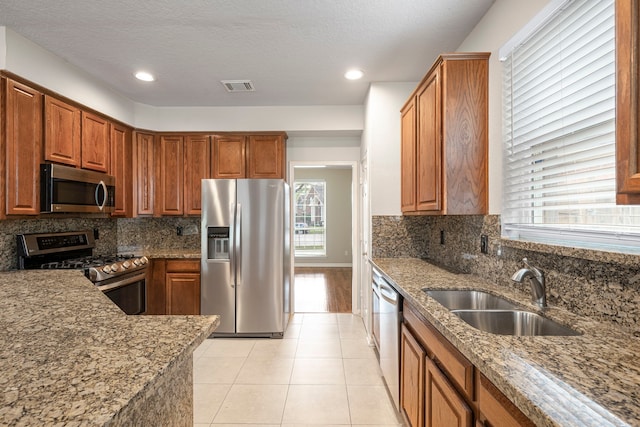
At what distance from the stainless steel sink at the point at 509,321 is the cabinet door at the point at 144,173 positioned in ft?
11.6

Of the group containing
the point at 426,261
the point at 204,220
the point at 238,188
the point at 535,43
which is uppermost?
the point at 535,43

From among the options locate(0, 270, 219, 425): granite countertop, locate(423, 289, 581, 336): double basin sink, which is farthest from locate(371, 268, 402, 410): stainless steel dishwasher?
locate(0, 270, 219, 425): granite countertop

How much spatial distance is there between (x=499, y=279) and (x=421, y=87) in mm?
1446

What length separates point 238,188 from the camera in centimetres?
361

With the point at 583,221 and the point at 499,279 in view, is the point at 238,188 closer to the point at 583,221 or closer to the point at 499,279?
the point at 499,279

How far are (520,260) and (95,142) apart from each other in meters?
3.63

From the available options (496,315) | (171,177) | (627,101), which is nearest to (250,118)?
(171,177)

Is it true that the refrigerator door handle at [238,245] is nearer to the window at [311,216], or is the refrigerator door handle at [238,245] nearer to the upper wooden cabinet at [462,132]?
the upper wooden cabinet at [462,132]

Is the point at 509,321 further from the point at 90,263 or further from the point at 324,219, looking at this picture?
the point at 324,219

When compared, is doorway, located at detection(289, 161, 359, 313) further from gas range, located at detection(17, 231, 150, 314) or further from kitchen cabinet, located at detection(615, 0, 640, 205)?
kitchen cabinet, located at detection(615, 0, 640, 205)

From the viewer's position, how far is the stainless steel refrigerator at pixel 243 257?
11.9 ft

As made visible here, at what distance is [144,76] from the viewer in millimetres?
3160

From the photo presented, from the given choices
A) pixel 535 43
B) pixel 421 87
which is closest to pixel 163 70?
pixel 421 87

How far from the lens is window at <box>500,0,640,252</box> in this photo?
50.9 inches
